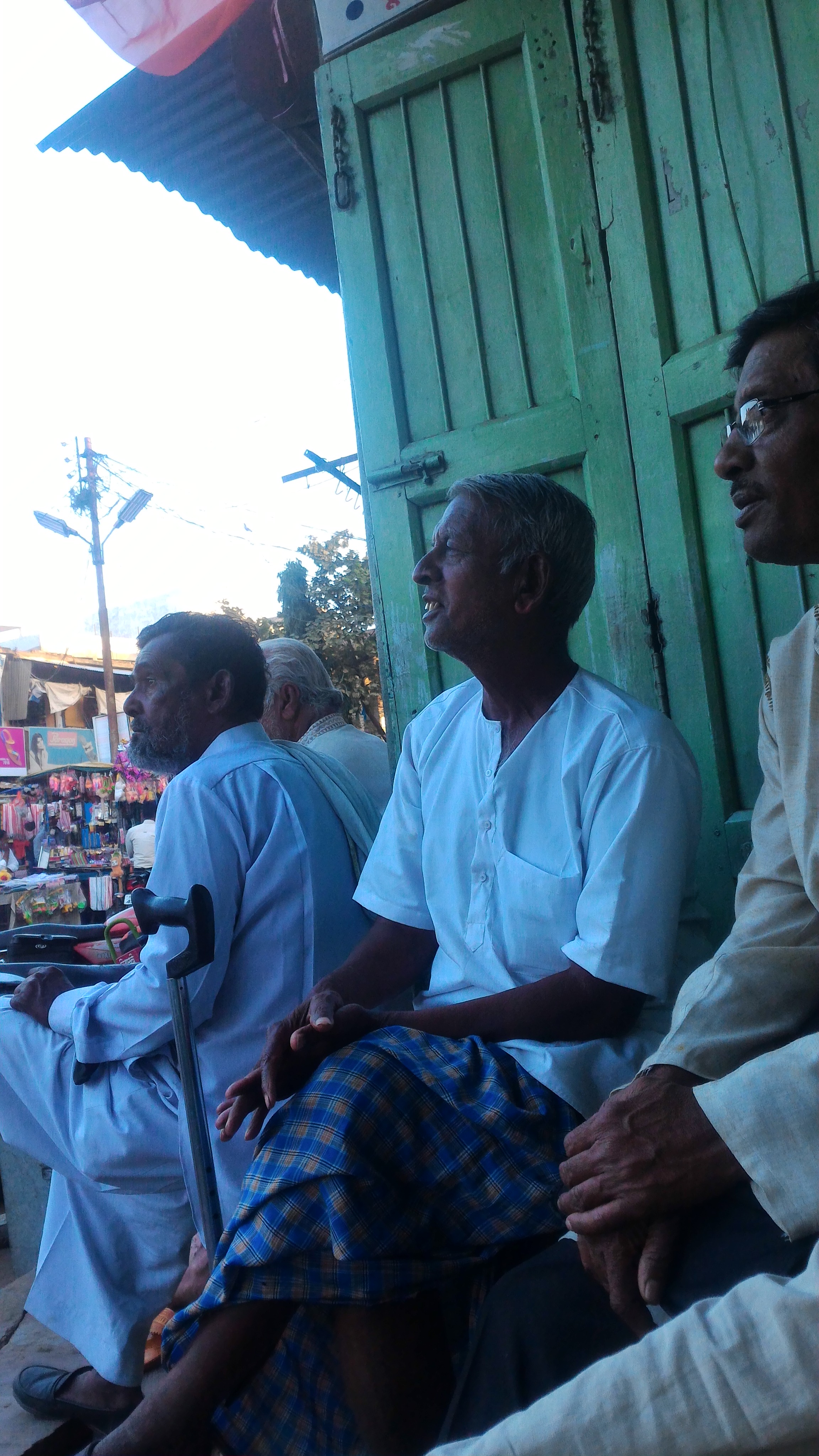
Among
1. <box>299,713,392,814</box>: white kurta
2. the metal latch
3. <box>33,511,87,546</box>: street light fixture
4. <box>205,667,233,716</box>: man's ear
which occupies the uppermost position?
<box>33,511,87,546</box>: street light fixture

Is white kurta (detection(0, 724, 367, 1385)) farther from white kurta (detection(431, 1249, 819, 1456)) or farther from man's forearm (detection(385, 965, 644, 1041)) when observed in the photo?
white kurta (detection(431, 1249, 819, 1456))

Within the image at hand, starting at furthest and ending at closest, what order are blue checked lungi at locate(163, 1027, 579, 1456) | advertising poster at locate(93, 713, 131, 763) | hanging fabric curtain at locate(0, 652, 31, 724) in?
advertising poster at locate(93, 713, 131, 763)
hanging fabric curtain at locate(0, 652, 31, 724)
blue checked lungi at locate(163, 1027, 579, 1456)

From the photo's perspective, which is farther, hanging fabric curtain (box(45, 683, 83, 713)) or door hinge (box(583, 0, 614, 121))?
hanging fabric curtain (box(45, 683, 83, 713))

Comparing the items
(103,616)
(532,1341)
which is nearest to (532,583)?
(532,1341)

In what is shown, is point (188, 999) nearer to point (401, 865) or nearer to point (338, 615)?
point (401, 865)

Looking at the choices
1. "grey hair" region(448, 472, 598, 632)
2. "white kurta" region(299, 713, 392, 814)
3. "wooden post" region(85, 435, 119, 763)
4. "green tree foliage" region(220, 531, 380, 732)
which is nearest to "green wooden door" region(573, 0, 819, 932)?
"grey hair" region(448, 472, 598, 632)

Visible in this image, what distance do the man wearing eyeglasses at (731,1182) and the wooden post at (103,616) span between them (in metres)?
11.7

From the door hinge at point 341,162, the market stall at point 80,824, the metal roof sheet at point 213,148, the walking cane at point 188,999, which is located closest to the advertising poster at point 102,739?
the market stall at point 80,824

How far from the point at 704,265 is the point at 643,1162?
1.84m

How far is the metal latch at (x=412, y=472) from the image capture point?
103 inches

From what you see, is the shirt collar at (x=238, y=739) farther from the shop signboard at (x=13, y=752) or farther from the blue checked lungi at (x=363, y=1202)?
the shop signboard at (x=13, y=752)

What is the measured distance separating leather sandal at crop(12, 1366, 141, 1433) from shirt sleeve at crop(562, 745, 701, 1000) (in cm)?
151

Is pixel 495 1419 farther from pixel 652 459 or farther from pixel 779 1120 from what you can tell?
pixel 652 459

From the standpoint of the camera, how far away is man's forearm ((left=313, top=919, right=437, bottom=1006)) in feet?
6.41
